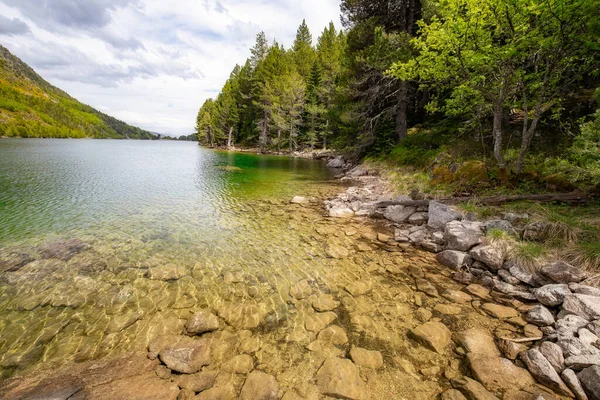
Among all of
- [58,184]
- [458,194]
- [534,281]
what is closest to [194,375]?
[534,281]

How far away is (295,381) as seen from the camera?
3480 millimetres

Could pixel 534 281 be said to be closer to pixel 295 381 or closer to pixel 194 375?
pixel 295 381

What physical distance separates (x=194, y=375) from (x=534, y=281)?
23.3ft

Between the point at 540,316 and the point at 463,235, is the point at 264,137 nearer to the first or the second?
the point at 463,235

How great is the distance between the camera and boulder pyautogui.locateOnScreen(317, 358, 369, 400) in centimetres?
330

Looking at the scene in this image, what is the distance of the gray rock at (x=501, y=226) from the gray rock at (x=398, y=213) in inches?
116

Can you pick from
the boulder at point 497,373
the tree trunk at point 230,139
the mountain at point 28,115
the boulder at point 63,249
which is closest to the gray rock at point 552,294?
the boulder at point 497,373

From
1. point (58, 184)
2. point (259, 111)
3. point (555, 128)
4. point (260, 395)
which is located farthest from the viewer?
point (259, 111)

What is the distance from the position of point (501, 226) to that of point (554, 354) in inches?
174

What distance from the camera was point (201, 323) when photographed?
14.9ft

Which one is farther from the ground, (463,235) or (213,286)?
(463,235)

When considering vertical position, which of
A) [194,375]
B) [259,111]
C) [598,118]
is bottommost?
[194,375]

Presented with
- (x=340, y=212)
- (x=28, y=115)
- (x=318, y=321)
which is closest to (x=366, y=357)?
(x=318, y=321)

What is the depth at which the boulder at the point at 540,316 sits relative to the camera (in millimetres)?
4258
